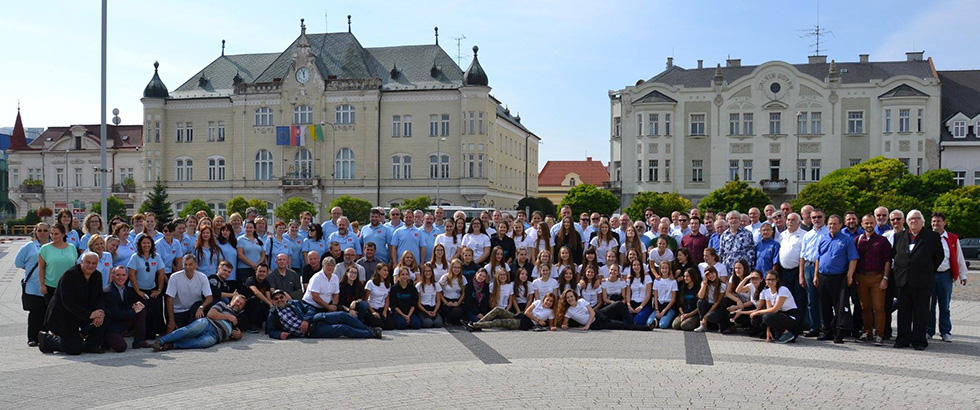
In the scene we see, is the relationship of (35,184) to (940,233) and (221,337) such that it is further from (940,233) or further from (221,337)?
(940,233)

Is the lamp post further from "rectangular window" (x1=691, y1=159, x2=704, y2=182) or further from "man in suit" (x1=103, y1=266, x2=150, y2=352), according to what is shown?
"man in suit" (x1=103, y1=266, x2=150, y2=352)

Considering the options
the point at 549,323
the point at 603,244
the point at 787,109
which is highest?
the point at 787,109

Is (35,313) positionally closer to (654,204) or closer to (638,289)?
(638,289)

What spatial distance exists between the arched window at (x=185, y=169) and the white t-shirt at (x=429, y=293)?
198 ft

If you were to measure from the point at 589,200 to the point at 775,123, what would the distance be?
51.1 feet

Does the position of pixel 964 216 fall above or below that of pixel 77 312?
above

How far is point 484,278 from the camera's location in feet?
48.2

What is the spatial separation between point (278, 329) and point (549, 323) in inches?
172

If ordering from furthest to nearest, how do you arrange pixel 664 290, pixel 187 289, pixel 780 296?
pixel 664 290 < pixel 187 289 < pixel 780 296

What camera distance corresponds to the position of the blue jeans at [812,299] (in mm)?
13148

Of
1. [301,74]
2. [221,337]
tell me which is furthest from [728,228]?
[301,74]

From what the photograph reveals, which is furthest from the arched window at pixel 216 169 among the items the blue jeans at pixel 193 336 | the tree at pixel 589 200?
the blue jeans at pixel 193 336

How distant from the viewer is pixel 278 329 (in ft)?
43.5

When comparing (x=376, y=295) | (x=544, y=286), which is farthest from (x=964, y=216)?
(x=376, y=295)
